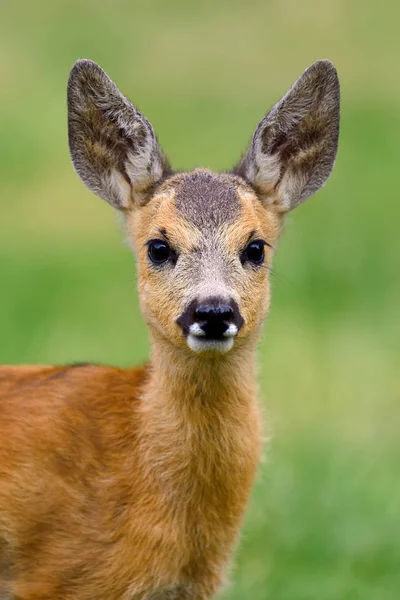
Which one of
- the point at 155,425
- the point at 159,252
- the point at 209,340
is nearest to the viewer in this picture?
the point at 209,340

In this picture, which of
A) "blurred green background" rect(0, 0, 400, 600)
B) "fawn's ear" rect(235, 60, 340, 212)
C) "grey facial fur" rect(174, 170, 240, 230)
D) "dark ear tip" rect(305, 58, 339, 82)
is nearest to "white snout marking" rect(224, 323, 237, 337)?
"grey facial fur" rect(174, 170, 240, 230)

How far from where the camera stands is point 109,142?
24.7 feet

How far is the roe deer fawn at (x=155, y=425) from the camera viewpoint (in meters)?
6.77

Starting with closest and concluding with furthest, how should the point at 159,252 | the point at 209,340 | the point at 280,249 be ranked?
the point at 209,340 → the point at 159,252 → the point at 280,249

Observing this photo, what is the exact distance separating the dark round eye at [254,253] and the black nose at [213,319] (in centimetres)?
50

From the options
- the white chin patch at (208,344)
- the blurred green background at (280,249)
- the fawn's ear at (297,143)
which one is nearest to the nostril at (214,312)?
the white chin patch at (208,344)

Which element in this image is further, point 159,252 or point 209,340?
point 159,252

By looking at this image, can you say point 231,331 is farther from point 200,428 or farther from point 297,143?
point 297,143

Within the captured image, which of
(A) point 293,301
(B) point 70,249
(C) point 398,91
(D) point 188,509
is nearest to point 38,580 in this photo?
(D) point 188,509

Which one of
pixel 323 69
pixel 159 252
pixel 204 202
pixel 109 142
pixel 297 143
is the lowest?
pixel 159 252

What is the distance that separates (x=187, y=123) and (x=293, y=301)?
571 centimetres

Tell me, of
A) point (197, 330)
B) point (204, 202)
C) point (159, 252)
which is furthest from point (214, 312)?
point (204, 202)

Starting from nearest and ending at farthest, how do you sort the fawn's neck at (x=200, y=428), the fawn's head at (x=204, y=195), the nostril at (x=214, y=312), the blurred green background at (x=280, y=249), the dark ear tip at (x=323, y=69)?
the nostril at (x=214, y=312) < the fawn's head at (x=204, y=195) < the fawn's neck at (x=200, y=428) < the dark ear tip at (x=323, y=69) < the blurred green background at (x=280, y=249)

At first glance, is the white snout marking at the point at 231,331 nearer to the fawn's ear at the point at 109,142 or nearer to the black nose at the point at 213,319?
the black nose at the point at 213,319
